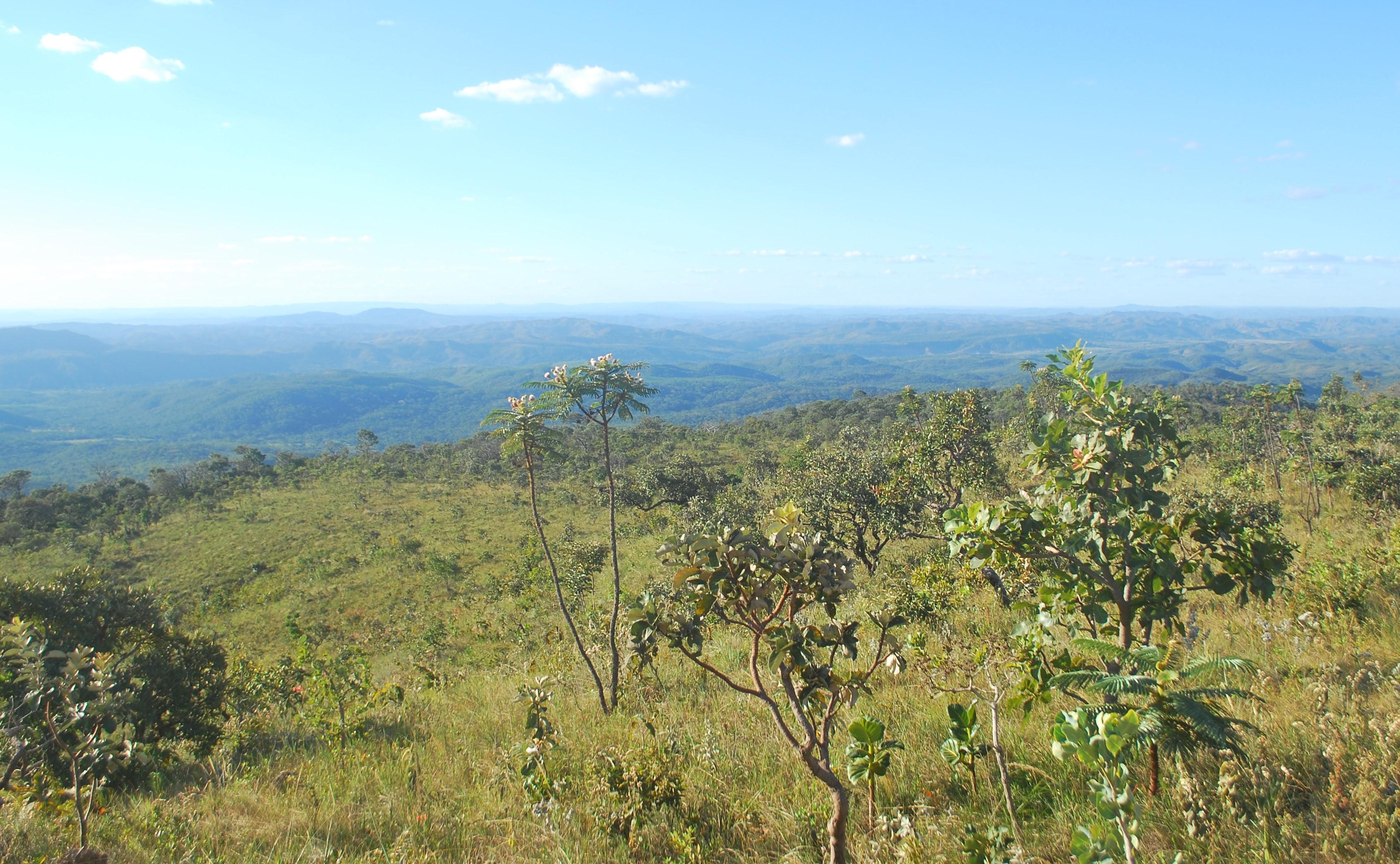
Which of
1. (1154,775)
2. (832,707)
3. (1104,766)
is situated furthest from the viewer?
(832,707)

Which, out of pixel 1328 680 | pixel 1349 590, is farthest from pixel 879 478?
pixel 1328 680

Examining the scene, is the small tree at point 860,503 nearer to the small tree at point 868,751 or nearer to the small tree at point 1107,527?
the small tree at point 1107,527

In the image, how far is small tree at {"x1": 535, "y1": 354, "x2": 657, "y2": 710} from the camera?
5.91 m

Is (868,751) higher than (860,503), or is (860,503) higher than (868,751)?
(868,751)

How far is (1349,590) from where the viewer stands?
5.19m

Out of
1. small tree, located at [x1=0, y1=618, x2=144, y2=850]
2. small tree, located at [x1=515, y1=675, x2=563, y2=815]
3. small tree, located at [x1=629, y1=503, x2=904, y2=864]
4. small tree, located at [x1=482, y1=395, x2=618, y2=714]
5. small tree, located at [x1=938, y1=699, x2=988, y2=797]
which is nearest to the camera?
small tree, located at [x1=629, y1=503, x2=904, y2=864]

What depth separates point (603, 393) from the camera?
246 inches

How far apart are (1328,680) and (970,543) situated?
217 cm

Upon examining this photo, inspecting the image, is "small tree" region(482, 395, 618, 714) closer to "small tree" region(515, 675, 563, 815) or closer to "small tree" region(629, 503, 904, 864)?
"small tree" region(515, 675, 563, 815)

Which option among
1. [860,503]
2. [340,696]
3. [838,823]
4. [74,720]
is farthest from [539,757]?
[860,503]

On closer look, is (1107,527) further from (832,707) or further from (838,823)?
(838,823)

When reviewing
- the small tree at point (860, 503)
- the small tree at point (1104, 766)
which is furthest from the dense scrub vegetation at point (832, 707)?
the small tree at point (860, 503)

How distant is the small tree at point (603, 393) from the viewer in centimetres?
591

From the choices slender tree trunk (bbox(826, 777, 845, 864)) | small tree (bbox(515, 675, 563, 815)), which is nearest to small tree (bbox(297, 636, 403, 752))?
small tree (bbox(515, 675, 563, 815))
